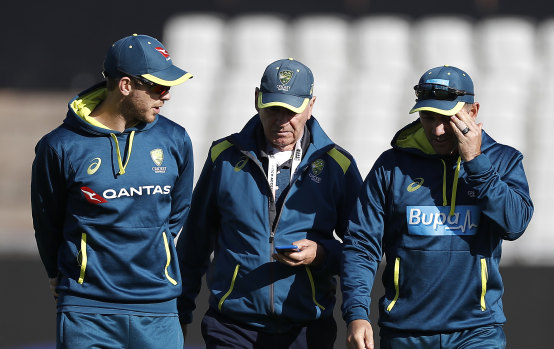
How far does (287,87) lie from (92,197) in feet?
2.86

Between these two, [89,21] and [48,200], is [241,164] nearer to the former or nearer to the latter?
[48,200]

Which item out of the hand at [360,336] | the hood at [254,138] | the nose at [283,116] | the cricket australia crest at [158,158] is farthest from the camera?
the hood at [254,138]

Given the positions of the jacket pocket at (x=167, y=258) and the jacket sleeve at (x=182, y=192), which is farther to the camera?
the jacket sleeve at (x=182, y=192)

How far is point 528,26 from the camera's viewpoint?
32.6 ft

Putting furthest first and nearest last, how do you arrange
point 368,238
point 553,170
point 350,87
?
point 350,87
point 553,170
point 368,238

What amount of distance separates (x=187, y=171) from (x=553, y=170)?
6.15 meters

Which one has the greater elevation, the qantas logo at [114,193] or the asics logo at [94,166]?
the asics logo at [94,166]

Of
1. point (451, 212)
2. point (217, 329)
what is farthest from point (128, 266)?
point (451, 212)

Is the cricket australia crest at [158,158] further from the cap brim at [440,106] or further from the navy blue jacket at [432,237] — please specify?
the cap brim at [440,106]

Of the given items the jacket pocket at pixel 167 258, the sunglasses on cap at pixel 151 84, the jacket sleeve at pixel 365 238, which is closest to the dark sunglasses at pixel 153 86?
the sunglasses on cap at pixel 151 84

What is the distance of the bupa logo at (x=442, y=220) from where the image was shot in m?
3.53

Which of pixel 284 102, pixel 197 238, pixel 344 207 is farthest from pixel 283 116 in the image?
pixel 197 238

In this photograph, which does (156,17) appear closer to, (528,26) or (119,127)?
(528,26)

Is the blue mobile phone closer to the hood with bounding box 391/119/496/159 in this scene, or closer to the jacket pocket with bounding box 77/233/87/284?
the hood with bounding box 391/119/496/159
